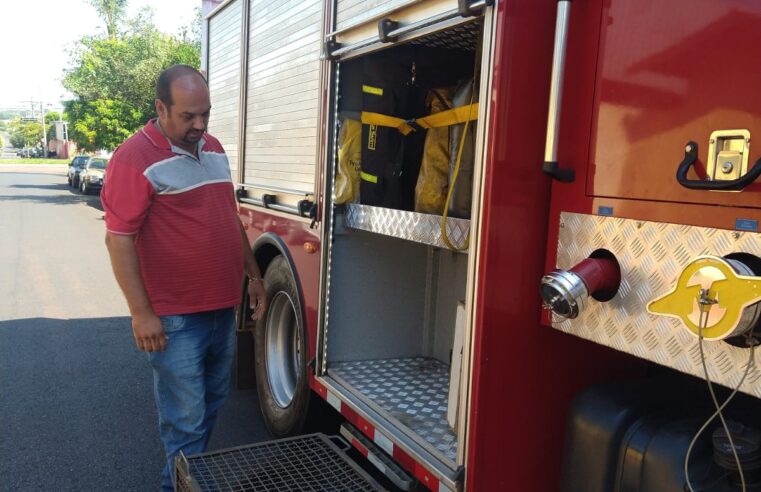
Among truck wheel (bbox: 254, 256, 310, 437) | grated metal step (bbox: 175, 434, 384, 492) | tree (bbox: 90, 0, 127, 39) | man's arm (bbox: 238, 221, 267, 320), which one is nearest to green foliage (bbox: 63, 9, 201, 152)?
tree (bbox: 90, 0, 127, 39)

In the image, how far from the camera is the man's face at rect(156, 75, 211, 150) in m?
2.90

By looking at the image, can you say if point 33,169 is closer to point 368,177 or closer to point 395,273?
point 395,273

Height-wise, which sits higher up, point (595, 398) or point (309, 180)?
point (309, 180)

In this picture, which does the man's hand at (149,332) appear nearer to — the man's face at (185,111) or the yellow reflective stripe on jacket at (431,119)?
the man's face at (185,111)

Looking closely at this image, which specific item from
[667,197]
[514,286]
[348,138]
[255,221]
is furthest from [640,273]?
[255,221]

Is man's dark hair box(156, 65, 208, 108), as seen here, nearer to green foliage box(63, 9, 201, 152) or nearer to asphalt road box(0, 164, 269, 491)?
asphalt road box(0, 164, 269, 491)

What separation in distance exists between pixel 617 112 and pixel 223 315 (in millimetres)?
2174

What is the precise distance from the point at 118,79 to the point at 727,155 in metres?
22.0

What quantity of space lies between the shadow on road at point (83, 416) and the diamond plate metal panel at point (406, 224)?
6.58 feet

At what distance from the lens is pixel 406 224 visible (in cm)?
288

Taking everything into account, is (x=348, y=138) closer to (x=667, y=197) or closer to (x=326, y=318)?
(x=326, y=318)

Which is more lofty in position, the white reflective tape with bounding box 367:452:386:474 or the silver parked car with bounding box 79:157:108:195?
the silver parked car with bounding box 79:157:108:195

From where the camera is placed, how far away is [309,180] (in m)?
3.52

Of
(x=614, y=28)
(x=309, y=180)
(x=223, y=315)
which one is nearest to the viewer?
(x=614, y=28)
